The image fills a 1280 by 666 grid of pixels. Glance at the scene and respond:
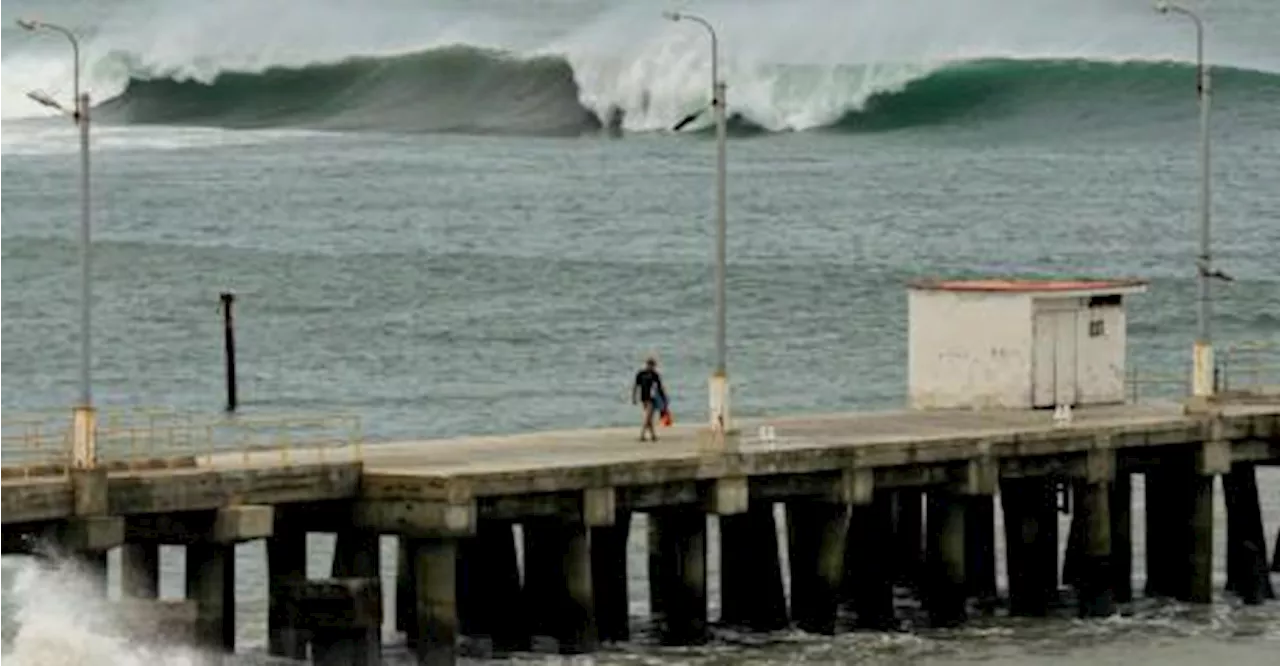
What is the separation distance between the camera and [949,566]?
147 ft

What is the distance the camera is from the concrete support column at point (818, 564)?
4378 cm

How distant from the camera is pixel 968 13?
5719 inches

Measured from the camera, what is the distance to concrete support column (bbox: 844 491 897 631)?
45.0m

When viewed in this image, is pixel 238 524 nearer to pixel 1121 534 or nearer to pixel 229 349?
pixel 1121 534

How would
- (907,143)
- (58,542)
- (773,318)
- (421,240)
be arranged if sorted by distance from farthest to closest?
(907,143), (421,240), (773,318), (58,542)

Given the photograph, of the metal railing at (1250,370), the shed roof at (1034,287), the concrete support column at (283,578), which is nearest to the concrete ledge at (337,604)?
the concrete support column at (283,578)

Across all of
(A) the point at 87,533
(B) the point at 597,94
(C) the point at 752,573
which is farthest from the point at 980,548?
(B) the point at 597,94

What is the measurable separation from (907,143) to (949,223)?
2739 centimetres

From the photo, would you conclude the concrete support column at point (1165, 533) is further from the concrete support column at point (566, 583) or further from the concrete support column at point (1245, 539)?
the concrete support column at point (566, 583)

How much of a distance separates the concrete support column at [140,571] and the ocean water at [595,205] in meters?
0.94

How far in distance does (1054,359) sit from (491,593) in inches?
319

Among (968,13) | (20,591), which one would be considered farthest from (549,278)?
(968,13)

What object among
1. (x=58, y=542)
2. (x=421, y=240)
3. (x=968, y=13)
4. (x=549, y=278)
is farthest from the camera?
(x=968, y=13)

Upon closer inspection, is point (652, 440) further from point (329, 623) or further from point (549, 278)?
point (549, 278)
